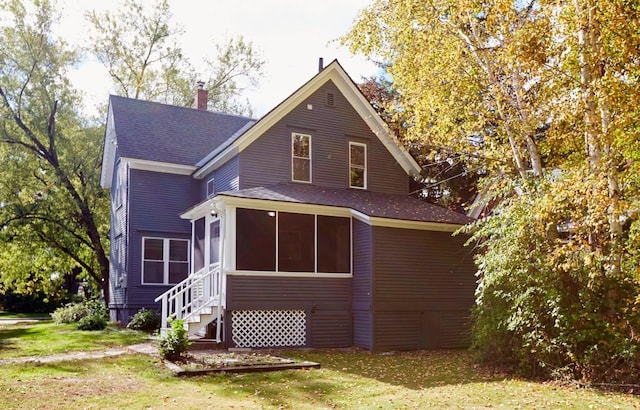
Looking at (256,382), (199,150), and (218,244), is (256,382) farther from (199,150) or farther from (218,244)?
(199,150)

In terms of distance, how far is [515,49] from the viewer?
1097 cm

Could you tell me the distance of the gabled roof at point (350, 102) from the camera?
17.1 m

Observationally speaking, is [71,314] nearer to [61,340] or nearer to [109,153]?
[109,153]

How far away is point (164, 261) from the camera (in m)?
20.7

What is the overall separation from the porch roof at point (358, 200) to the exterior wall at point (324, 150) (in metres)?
0.42

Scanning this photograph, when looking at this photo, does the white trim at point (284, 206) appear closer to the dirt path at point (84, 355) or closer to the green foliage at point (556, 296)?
the dirt path at point (84, 355)

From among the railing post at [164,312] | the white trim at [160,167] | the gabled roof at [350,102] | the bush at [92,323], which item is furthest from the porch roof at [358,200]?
the bush at [92,323]

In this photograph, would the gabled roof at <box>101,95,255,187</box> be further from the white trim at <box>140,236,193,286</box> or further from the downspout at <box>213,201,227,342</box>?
the downspout at <box>213,201,227,342</box>

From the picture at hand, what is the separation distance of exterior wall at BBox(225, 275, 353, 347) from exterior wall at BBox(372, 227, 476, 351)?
3.54ft

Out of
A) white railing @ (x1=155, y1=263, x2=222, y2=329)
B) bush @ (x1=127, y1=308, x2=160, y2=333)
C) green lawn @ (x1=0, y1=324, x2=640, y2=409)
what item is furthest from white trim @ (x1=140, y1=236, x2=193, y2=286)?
green lawn @ (x1=0, y1=324, x2=640, y2=409)

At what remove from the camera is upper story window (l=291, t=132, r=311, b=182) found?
704 inches

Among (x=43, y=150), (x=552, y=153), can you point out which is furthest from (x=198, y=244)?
(x=43, y=150)

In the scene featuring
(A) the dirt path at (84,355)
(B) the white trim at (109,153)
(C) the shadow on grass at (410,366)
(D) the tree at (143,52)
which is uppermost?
(D) the tree at (143,52)

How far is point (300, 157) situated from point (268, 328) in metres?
5.21
